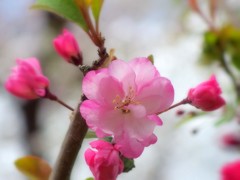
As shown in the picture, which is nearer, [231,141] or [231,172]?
[231,172]

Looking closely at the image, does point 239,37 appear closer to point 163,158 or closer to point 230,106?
point 230,106

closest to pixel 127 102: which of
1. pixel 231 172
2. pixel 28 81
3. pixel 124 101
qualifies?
pixel 124 101

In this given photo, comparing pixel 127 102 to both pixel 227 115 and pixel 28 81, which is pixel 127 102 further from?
pixel 227 115

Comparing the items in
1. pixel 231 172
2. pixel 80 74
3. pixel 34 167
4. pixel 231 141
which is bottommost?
pixel 80 74

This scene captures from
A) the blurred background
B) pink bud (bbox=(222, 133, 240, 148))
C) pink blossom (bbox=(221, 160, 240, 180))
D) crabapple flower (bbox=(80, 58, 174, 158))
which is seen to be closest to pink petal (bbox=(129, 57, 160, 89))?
crabapple flower (bbox=(80, 58, 174, 158))

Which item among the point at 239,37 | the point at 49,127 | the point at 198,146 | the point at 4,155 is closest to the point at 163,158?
the point at 198,146

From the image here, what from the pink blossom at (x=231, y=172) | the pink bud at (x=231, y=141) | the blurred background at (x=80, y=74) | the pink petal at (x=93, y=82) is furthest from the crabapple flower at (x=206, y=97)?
the blurred background at (x=80, y=74)
